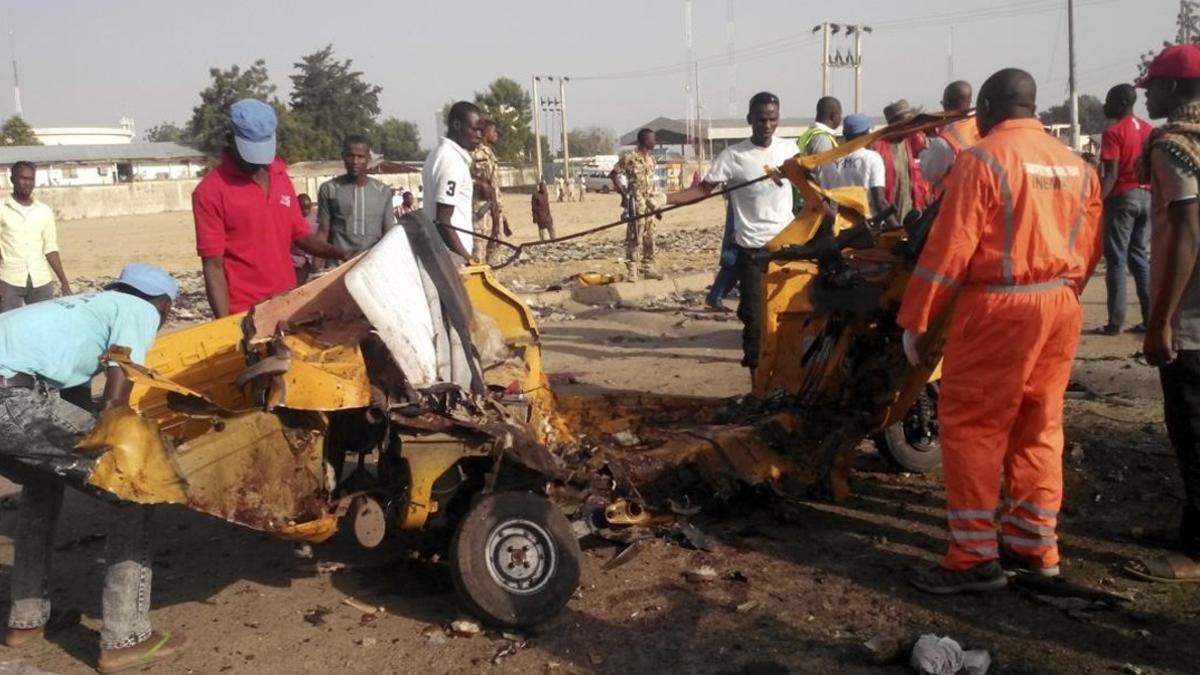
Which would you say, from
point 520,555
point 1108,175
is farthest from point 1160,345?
point 1108,175

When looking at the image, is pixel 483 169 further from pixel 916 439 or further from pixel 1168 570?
pixel 1168 570

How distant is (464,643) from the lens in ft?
13.8

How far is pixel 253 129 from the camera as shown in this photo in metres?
5.39

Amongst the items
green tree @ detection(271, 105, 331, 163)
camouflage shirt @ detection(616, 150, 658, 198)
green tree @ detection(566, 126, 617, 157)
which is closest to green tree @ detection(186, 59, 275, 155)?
green tree @ detection(271, 105, 331, 163)

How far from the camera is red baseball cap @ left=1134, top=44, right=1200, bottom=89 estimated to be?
4.36m

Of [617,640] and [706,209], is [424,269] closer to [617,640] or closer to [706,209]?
[617,640]

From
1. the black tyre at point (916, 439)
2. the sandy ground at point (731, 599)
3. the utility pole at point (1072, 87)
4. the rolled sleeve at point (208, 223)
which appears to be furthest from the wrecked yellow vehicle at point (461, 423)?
the utility pole at point (1072, 87)

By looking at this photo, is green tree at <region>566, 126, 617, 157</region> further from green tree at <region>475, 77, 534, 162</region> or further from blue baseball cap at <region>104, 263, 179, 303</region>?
blue baseball cap at <region>104, 263, 179, 303</region>

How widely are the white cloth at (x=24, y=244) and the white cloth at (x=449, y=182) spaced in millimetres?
4725

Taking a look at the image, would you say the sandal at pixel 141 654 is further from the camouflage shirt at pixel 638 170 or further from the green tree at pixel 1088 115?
the green tree at pixel 1088 115

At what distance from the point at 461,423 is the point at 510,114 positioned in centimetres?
7004

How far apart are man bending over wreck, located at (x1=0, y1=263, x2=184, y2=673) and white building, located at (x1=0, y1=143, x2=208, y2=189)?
61.9m

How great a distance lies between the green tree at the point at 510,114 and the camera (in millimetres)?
70875

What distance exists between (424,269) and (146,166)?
2825 inches
